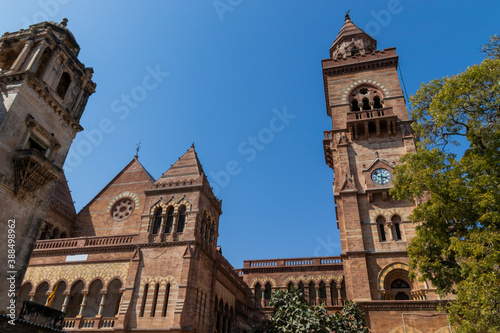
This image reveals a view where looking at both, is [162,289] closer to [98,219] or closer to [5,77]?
[98,219]

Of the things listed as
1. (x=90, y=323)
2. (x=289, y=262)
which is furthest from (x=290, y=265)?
(x=90, y=323)

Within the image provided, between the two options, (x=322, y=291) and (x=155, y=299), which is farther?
(x=322, y=291)

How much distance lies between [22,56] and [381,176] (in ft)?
79.3

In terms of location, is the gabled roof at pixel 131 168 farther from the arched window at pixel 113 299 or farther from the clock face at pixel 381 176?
the clock face at pixel 381 176

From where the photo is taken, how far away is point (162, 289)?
69.1 ft

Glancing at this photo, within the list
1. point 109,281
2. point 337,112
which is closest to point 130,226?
point 109,281

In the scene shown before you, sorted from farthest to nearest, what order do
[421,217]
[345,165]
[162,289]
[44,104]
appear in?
[345,165] < [162,289] < [44,104] < [421,217]

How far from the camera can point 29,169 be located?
56.3 feet

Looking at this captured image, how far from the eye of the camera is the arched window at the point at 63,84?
21453mm

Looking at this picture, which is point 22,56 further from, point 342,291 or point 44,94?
point 342,291

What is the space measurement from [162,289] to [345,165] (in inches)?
627

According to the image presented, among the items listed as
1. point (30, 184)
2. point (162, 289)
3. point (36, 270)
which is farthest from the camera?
point (36, 270)

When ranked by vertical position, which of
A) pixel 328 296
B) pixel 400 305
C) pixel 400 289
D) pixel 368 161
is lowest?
pixel 400 305

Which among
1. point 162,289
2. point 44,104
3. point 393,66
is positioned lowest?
point 162,289
